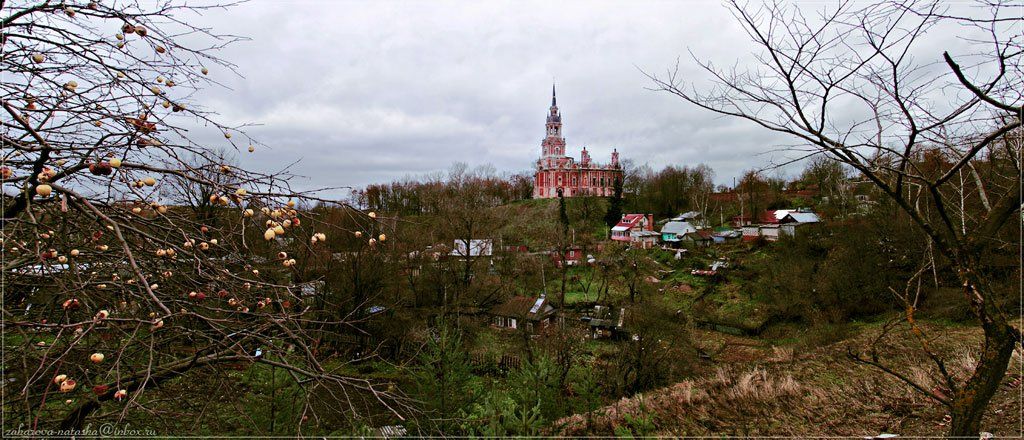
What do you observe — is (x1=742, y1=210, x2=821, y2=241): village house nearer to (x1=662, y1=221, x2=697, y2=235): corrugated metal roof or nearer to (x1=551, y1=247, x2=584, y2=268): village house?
(x1=662, y1=221, x2=697, y2=235): corrugated metal roof

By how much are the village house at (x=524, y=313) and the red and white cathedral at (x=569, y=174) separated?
3480cm

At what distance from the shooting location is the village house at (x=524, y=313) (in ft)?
69.3

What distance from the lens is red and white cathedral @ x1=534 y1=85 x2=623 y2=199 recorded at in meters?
57.0

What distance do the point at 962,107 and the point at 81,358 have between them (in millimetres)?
5580

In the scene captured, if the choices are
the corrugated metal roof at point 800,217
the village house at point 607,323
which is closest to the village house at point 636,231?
the corrugated metal roof at point 800,217

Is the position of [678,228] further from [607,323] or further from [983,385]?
[983,385]

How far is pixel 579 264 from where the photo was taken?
31.3m

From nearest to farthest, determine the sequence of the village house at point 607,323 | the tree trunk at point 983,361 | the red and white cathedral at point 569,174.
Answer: the tree trunk at point 983,361 < the village house at point 607,323 < the red and white cathedral at point 569,174

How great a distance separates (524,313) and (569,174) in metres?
37.9

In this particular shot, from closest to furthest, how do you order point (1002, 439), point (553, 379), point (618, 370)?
point (1002, 439) < point (553, 379) < point (618, 370)

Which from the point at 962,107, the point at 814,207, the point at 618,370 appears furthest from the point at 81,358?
the point at 814,207

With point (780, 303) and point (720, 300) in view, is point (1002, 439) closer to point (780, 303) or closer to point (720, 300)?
point (780, 303)

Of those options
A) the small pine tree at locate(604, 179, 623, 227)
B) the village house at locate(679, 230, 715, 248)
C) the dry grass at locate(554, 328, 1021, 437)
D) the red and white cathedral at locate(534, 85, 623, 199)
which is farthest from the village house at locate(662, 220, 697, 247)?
the dry grass at locate(554, 328, 1021, 437)

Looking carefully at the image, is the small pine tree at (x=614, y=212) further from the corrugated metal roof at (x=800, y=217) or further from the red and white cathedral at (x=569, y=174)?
the corrugated metal roof at (x=800, y=217)
